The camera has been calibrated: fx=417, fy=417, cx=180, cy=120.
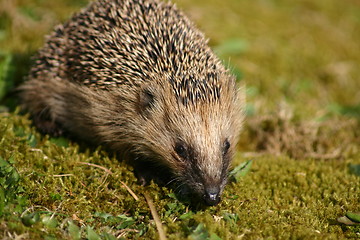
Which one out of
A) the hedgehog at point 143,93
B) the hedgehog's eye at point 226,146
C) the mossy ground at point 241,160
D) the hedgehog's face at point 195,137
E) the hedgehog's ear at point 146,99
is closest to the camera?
the mossy ground at point 241,160

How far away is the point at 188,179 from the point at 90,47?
206 cm

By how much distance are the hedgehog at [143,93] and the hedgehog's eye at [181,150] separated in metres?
0.01

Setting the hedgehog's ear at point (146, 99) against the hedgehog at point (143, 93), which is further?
the hedgehog's ear at point (146, 99)

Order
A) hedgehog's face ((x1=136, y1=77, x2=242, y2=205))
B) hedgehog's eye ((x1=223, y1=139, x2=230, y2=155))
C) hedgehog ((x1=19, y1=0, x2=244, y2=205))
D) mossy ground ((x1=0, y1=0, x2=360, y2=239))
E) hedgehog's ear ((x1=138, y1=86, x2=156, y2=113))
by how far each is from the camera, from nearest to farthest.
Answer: mossy ground ((x1=0, y1=0, x2=360, y2=239)) < hedgehog's face ((x1=136, y1=77, x2=242, y2=205)) < hedgehog ((x1=19, y1=0, x2=244, y2=205)) < hedgehog's eye ((x1=223, y1=139, x2=230, y2=155)) < hedgehog's ear ((x1=138, y1=86, x2=156, y2=113))

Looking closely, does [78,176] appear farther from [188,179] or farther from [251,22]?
[251,22]

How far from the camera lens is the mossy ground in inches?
152

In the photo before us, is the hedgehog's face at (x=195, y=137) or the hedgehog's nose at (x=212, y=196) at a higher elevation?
the hedgehog's face at (x=195, y=137)

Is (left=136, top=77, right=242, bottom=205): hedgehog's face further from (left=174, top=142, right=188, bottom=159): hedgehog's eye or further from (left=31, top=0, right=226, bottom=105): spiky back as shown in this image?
(left=31, top=0, right=226, bottom=105): spiky back

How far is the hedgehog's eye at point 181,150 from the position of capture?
4.28 metres

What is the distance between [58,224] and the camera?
3746mm

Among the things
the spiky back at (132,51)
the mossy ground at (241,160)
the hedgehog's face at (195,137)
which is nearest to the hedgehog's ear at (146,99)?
the hedgehog's face at (195,137)

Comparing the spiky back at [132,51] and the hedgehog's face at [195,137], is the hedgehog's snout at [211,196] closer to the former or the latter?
the hedgehog's face at [195,137]

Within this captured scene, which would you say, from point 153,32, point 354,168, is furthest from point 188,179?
point 354,168

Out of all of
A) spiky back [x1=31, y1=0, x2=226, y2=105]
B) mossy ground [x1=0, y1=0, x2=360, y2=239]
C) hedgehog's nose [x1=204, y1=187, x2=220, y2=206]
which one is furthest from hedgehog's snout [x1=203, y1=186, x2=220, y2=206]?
spiky back [x1=31, y1=0, x2=226, y2=105]
